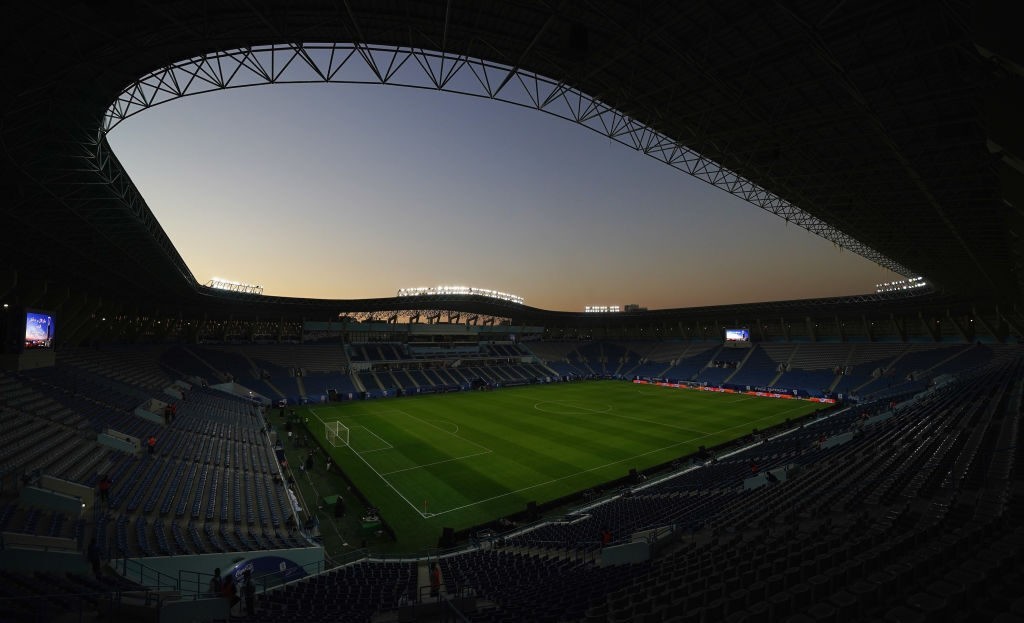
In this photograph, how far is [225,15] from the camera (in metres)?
11.9

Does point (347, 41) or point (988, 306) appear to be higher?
point (347, 41)

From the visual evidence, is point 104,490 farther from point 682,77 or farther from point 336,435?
point 682,77

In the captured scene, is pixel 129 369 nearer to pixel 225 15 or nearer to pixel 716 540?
pixel 225 15

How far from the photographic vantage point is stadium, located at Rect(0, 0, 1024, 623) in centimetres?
741

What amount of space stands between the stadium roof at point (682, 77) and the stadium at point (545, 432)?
0.11 meters

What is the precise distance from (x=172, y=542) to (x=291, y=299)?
46509 millimetres

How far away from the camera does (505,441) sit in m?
34.7

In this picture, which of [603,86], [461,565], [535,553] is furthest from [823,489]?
[603,86]

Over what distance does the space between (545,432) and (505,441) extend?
4.43 m

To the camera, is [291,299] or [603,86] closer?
[603,86]

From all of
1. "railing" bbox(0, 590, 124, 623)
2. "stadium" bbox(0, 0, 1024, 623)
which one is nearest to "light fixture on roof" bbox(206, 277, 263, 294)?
"stadium" bbox(0, 0, 1024, 623)

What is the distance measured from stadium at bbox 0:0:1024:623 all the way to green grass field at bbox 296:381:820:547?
34cm

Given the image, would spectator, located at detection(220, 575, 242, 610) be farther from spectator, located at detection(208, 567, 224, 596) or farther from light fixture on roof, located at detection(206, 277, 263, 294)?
light fixture on roof, located at detection(206, 277, 263, 294)

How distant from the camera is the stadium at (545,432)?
7.41m
